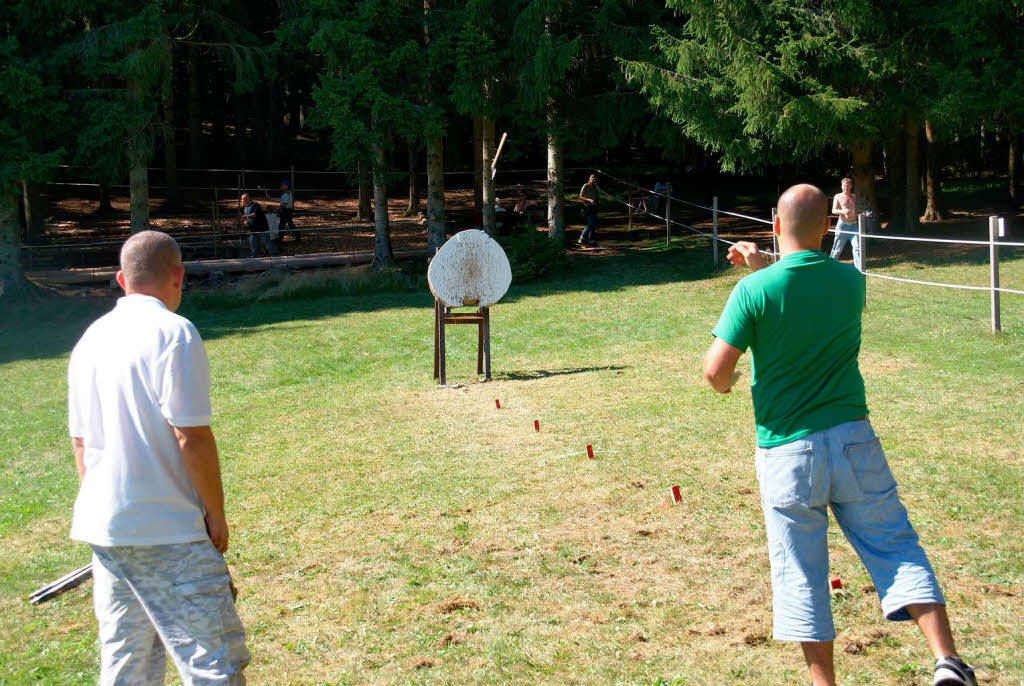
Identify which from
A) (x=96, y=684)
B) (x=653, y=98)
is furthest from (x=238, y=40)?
(x=96, y=684)

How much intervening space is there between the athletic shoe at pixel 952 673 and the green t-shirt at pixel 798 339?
2.89 ft

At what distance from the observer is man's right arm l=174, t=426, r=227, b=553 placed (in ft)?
10.2

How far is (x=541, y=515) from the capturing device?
20.8 ft

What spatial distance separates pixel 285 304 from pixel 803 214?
17.5 meters

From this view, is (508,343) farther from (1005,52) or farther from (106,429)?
(1005,52)

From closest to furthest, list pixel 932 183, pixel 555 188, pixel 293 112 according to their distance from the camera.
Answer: pixel 555 188 < pixel 932 183 < pixel 293 112

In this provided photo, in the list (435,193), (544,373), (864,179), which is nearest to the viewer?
(544,373)

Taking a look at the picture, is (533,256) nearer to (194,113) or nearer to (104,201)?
(104,201)

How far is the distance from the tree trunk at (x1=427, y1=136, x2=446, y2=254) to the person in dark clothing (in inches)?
182

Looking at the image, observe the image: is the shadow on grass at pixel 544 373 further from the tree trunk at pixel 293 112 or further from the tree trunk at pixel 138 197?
the tree trunk at pixel 293 112

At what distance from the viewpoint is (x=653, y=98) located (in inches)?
814

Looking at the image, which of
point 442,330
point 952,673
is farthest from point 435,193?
point 952,673

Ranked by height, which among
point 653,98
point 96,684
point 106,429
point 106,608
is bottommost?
point 96,684

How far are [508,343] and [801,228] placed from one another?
10.7m
